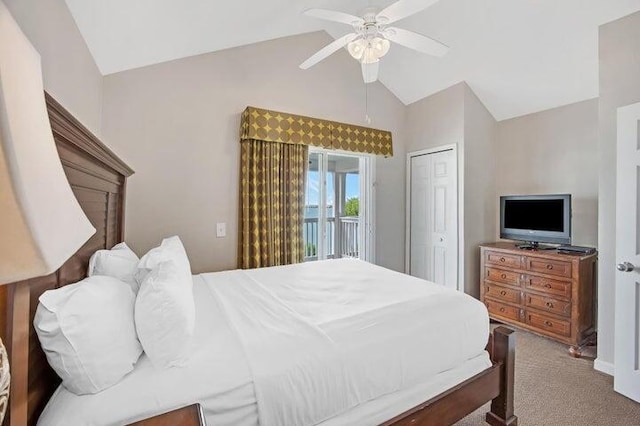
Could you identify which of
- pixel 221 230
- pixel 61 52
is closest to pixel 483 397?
pixel 221 230

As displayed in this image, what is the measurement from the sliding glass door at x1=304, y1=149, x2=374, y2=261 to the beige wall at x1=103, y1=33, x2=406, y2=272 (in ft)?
2.07

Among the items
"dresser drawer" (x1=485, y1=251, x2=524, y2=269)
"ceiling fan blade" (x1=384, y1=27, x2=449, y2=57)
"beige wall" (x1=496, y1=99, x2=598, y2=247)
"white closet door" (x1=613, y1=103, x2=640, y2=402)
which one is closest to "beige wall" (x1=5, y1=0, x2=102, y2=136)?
"ceiling fan blade" (x1=384, y1=27, x2=449, y2=57)

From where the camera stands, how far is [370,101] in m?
3.75

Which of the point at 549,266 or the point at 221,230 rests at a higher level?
the point at 221,230

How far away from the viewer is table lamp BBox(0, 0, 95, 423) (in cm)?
39

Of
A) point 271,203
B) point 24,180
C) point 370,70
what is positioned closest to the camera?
point 24,180

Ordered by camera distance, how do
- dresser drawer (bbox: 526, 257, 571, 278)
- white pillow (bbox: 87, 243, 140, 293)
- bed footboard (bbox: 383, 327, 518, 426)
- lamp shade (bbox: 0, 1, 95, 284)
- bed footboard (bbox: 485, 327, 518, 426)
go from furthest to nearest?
1. dresser drawer (bbox: 526, 257, 571, 278)
2. bed footboard (bbox: 485, 327, 518, 426)
3. white pillow (bbox: 87, 243, 140, 293)
4. bed footboard (bbox: 383, 327, 518, 426)
5. lamp shade (bbox: 0, 1, 95, 284)

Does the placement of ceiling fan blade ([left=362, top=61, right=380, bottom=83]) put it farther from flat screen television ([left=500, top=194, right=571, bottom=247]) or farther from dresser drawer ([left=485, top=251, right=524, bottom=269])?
dresser drawer ([left=485, top=251, right=524, bottom=269])

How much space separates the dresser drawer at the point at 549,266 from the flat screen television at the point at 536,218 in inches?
10.7

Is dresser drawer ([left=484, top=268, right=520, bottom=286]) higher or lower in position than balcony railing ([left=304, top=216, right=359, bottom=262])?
lower

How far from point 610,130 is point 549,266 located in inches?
48.5

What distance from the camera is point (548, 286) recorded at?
2.79 meters

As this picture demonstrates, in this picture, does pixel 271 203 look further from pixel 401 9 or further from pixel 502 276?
pixel 502 276

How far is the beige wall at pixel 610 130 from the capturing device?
216cm
